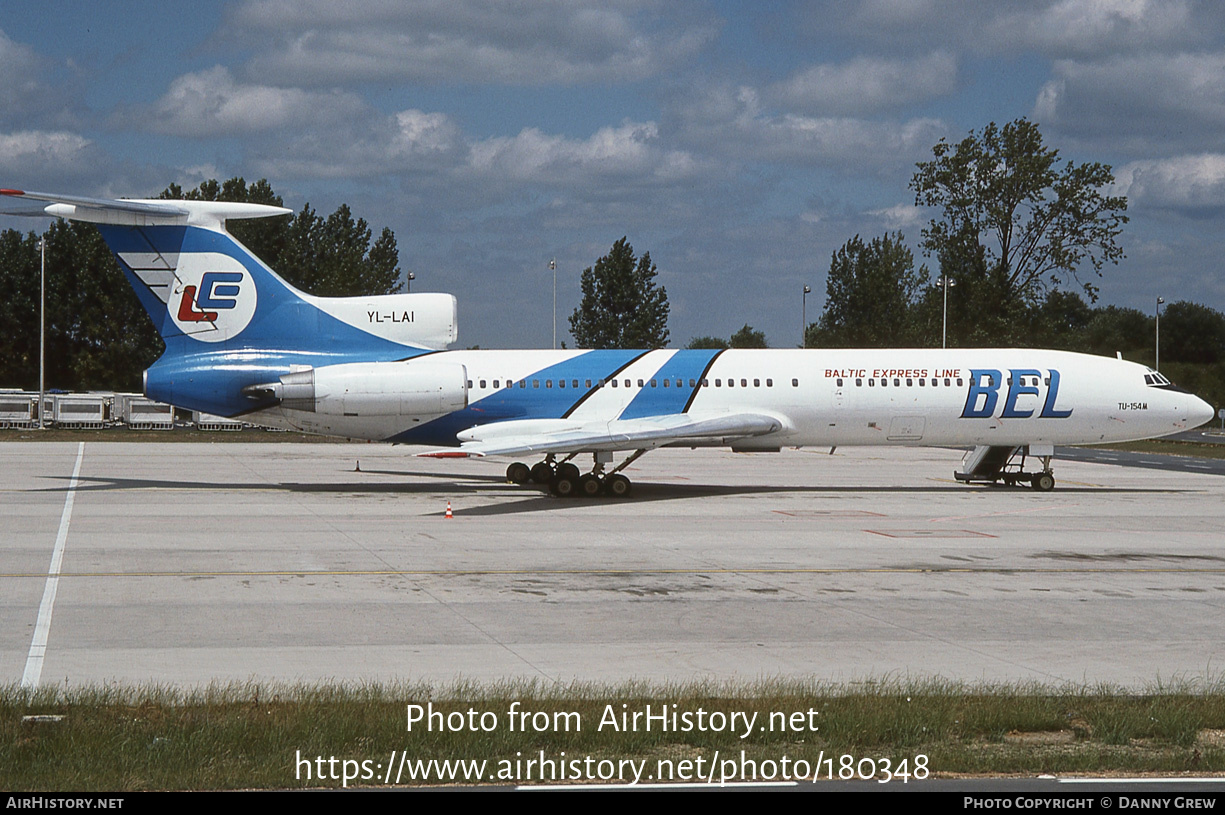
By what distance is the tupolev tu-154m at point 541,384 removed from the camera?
29.0 metres

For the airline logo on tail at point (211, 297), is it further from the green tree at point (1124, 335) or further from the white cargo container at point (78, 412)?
the green tree at point (1124, 335)

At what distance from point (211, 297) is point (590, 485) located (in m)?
10.5

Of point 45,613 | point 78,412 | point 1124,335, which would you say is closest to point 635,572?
point 45,613

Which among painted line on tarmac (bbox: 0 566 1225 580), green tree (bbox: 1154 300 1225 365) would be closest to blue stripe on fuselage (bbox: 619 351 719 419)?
painted line on tarmac (bbox: 0 566 1225 580)

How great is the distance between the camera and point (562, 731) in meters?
8.69

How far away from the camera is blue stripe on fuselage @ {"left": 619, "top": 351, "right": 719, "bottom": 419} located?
30562 millimetres

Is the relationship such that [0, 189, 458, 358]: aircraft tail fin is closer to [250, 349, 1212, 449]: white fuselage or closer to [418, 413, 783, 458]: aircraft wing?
[250, 349, 1212, 449]: white fuselage

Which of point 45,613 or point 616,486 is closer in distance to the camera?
point 45,613

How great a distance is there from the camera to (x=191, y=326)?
2923 centimetres

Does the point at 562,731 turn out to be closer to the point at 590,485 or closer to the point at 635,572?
the point at 635,572

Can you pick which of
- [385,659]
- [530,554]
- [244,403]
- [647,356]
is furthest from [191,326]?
[385,659]

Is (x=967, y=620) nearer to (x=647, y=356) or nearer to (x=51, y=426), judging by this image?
(x=647, y=356)

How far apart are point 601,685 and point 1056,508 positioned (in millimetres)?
19931

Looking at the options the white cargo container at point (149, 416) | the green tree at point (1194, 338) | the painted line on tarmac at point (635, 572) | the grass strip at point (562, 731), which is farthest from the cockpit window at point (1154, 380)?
the green tree at point (1194, 338)
